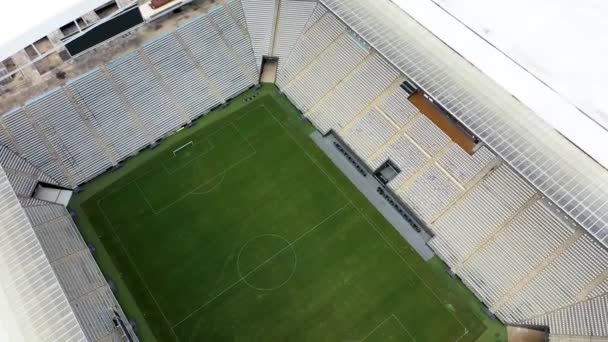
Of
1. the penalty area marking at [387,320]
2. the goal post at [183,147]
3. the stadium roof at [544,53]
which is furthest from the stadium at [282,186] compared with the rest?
the stadium roof at [544,53]

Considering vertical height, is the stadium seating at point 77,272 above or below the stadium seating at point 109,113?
below

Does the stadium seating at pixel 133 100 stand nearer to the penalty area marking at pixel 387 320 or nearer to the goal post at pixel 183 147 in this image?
the goal post at pixel 183 147

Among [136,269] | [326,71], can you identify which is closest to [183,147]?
[136,269]

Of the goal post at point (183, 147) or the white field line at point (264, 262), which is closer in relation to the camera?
the white field line at point (264, 262)

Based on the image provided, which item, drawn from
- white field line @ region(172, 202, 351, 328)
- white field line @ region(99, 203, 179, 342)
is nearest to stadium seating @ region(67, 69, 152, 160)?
white field line @ region(99, 203, 179, 342)

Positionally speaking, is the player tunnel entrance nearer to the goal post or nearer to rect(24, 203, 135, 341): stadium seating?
the goal post

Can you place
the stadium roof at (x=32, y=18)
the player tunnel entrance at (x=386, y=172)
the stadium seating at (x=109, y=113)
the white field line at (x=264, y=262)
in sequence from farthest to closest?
the stadium seating at (x=109, y=113) < the player tunnel entrance at (x=386, y=172) < the stadium roof at (x=32, y=18) < the white field line at (x=264, y=262)

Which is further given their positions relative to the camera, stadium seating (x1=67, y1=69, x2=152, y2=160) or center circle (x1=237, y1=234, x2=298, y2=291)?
stadium seating (x1=67, y1=69, x2=152, y2=160)
